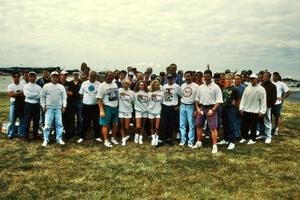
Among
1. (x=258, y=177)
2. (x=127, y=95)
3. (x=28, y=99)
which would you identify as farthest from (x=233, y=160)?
(x=28, y=99)

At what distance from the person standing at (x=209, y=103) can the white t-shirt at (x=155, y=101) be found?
1168mm

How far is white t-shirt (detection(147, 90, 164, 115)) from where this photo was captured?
34.0ft

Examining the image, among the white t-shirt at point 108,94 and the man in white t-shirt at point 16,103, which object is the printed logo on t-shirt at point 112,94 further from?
the man in white t-shirt at point 16,103

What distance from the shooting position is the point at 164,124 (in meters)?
10.5

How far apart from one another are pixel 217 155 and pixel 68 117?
509cm

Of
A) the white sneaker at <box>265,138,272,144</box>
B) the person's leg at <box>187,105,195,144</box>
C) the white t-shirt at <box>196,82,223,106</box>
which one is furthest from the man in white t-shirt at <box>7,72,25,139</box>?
the white sneaker at <box>265,138,272,144</box>

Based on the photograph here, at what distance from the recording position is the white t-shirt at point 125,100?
10.4 meters

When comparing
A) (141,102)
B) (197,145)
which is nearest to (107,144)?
(141,102)

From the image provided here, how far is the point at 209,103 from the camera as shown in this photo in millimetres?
9641

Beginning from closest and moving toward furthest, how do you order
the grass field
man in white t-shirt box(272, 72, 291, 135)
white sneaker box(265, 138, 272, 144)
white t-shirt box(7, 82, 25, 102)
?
the grass field < white t-shirt box(7, 82, 25, 102) < white sneaker box(265, 138, 272, 144) < man in white t-shirt box(272, 72, 291, 135)

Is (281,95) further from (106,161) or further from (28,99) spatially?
(28,99)

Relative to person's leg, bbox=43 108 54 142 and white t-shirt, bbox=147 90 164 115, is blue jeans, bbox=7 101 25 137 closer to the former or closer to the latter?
person's leg, bbox=43 108 54 142

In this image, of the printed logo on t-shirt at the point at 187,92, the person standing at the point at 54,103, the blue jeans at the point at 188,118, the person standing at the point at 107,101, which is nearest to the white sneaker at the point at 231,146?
the blue jeans at the point at 188,118

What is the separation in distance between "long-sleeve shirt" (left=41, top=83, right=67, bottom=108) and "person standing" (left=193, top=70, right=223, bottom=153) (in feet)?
13.5
